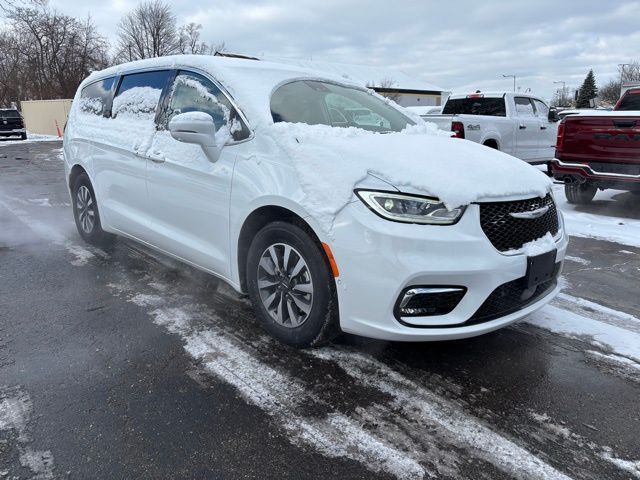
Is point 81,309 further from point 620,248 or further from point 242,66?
point 620,248

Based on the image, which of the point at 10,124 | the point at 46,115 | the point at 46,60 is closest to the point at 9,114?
the point at 10,124

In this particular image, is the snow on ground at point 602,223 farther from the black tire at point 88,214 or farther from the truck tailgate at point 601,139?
the black tire at point 88,214

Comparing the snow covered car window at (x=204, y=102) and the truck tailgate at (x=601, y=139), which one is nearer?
the snow covered car window at (x=204, y=102)

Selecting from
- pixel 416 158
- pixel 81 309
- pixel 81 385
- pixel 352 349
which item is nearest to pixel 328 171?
pixel 416 158

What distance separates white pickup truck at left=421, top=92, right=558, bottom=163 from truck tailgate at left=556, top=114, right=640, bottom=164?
2.59 meters

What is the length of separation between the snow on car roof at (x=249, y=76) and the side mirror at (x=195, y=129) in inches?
10.0

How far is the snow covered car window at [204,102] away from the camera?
3275 millimetres

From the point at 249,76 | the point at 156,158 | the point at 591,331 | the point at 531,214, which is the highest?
the point at 249,76

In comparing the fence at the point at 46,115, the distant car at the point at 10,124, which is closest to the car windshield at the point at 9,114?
the distant car at the point at 10,124

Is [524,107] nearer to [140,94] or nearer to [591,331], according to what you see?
[591,331]

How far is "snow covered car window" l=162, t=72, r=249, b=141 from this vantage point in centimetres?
328

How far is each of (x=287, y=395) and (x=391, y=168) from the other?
52.8 inches

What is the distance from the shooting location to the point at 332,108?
12.1 feet

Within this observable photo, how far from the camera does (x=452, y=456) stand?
2189 mm
